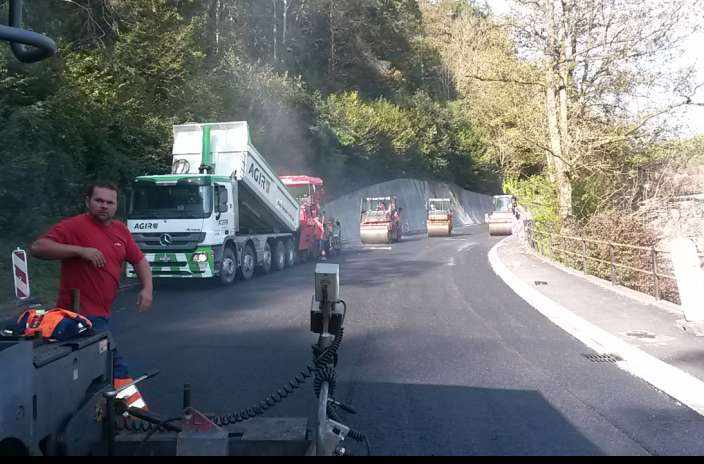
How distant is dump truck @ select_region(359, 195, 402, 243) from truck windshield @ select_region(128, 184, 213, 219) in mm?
17736

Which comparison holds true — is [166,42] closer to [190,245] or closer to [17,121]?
[17,121]

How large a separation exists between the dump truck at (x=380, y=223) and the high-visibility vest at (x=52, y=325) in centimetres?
2895

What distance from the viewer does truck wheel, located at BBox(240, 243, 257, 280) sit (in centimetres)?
1756

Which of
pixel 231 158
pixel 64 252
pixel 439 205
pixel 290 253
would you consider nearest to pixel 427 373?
pixel 64 252

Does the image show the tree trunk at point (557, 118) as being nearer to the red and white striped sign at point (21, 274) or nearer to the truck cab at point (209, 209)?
the truck cab at point (209, 209)

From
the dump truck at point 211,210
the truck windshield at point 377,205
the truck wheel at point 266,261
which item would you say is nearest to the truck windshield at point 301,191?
the dump truck at point 211,210

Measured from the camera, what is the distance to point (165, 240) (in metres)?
15.6

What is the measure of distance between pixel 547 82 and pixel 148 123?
1188 centimetres

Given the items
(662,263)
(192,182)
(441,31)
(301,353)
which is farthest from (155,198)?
(441,31)

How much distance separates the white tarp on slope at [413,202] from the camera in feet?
141

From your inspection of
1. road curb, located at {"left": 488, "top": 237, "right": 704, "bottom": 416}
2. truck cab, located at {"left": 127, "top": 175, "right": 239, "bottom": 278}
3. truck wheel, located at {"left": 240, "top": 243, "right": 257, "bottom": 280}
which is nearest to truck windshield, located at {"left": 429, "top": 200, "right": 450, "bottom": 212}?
truck wheel, located at {"left": 240, "top": 243, "right": 257, "bottom": 280}

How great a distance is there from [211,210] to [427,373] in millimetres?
9279

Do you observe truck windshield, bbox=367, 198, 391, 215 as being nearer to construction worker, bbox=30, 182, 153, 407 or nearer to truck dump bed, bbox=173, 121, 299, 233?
truck dump bed, bbox=173, 121, 299, 233

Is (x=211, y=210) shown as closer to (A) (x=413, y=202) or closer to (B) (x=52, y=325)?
(B) (x=52, y=325)
